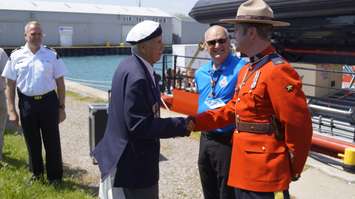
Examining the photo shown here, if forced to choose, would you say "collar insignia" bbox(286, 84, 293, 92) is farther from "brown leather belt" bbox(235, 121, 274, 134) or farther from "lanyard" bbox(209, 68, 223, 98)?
"lanyard" bbox(209, 68, 223, 98)

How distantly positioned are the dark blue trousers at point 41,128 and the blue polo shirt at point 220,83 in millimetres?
1826

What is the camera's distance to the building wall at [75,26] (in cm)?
4459

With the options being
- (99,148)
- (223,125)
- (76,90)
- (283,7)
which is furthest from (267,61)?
(76,90)

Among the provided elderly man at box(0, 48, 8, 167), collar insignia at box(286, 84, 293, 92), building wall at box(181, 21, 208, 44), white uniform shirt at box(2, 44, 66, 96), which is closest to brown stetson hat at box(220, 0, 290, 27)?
collar insignia at box(286, 84, 293, 92)

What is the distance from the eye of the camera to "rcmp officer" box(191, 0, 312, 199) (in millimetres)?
2480

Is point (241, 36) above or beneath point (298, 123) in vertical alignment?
above

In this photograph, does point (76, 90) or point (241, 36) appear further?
point (76, 90)

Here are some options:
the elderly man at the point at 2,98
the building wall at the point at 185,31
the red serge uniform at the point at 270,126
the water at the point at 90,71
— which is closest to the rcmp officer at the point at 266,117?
the red serge uniform at the point at 270,126

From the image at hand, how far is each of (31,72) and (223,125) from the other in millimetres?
2417

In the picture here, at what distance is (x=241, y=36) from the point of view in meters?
2.63

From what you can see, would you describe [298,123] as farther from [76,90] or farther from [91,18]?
[91,18]

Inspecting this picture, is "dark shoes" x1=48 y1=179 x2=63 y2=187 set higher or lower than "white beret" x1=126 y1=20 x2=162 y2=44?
lower

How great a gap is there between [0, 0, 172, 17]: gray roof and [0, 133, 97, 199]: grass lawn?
42.8m

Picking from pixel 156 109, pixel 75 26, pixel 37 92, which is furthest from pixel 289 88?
pixel 75 26
